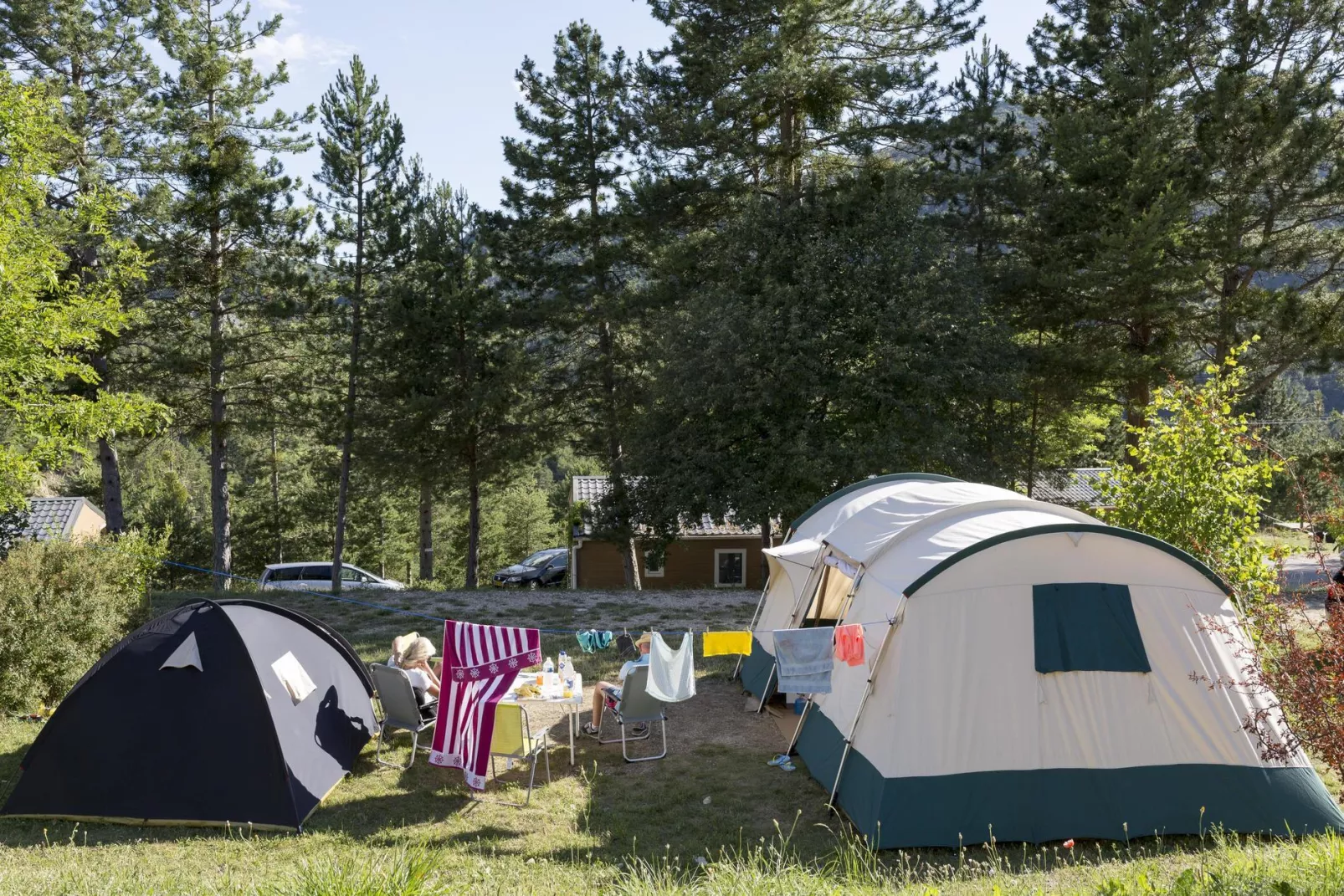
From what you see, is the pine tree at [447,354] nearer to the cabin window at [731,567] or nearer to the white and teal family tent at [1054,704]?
the cabin window at [731,567]

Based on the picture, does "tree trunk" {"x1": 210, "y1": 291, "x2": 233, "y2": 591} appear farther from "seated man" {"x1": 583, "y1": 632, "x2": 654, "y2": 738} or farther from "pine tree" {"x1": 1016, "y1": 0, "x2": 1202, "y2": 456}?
"pine tree" {"x1": 1016, "y1": 0, "x2": 1202, "y2": 456}

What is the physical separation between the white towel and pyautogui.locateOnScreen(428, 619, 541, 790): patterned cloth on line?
1.06 meters

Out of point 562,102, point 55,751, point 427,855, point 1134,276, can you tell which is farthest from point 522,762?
point 562,102

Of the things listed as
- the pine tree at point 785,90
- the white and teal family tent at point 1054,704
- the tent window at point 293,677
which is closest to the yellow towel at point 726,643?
the white and teal family tent at point 1054,704

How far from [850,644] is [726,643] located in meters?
1.39

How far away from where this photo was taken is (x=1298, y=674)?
17.0 ft

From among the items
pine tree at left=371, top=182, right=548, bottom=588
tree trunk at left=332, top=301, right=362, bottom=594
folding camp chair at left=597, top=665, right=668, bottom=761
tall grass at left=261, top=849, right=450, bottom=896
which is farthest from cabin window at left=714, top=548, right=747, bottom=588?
tall grass at left=261, top=849, right=450, bottom=896

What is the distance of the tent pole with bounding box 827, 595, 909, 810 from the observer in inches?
254

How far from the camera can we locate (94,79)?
676 inches

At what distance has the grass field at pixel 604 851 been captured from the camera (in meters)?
4.64

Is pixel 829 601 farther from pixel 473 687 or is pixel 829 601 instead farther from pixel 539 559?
pixel 539 559

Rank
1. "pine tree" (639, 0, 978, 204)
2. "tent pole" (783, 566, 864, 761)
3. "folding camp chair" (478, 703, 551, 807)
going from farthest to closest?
1. "pine tree" (639, 0, 978, 204)
2. "tent pole" (783, 566, 864, 761)
3. "folding camp chair" (478, 703, 551, 807)

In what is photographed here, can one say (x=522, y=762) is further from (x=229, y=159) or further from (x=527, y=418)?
(x=229, y=159)

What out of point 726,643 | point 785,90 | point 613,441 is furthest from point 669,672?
point 613,441
